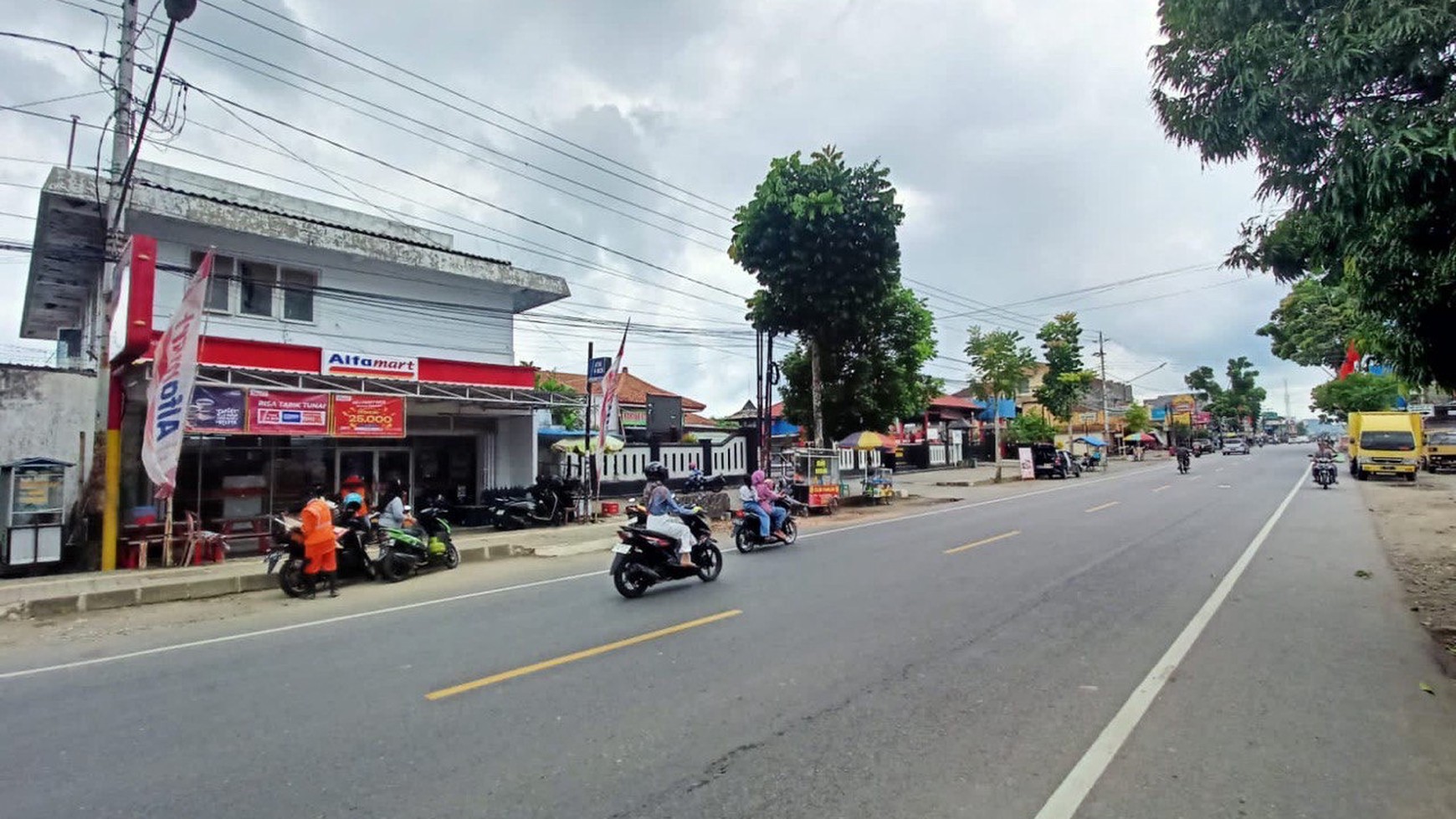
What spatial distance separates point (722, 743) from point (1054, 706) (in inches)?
86.8

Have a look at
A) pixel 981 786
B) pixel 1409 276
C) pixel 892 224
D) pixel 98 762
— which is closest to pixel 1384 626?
pixel 1409 276

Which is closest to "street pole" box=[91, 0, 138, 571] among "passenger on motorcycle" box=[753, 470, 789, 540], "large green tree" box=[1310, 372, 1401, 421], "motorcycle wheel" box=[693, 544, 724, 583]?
"motorcycle wheel" box=[693, 544, 724, 583]

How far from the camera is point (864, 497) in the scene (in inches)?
878

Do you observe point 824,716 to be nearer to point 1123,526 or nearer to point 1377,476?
point 1123,526

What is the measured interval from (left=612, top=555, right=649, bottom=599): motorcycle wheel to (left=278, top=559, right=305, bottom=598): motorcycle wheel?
451 centimetres

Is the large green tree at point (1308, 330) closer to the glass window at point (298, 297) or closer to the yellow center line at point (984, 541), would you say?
the yellow center line at point (984, 541)

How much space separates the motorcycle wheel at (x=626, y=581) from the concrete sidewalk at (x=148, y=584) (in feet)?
Result: 16.9

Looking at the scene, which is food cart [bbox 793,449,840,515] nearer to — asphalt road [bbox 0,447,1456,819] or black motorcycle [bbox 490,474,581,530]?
black motorcycle [bbox 490,474,581,530]

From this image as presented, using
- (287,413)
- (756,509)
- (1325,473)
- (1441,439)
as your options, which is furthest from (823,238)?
(1441,439)

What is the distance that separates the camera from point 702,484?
19750mm

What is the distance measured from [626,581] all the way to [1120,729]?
555 centimetres

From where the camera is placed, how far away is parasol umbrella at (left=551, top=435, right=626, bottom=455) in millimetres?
19203

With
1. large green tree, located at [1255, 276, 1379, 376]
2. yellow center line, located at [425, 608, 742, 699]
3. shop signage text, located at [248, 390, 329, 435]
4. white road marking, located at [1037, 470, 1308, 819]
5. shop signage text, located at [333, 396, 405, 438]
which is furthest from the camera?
large green tree, located at [1255, 276, 1379, 376]

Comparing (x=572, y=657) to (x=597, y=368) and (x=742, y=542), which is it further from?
(x=597, y=368)
